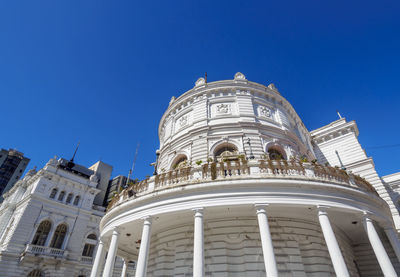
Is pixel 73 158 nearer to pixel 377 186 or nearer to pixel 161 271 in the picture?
pixel 161 271

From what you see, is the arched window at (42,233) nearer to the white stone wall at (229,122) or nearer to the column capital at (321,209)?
the white stone wall at (229,122)

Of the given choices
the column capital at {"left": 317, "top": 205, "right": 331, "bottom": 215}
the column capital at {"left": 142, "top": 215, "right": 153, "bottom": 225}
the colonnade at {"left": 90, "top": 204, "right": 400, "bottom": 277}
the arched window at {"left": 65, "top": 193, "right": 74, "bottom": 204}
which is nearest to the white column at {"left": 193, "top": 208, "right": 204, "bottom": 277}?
the colonnade at {"left": 90, "top": 204, "right": 400, "bottom": 277}

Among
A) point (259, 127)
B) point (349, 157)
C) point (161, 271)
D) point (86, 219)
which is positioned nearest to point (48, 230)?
point (86, 219)

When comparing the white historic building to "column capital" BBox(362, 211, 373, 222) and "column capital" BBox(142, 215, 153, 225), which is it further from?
"column capital" BBox(362, 211, 373, 222)

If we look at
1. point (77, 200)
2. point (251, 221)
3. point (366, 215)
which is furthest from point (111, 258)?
point (77, 200)

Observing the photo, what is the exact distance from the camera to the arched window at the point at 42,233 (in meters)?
29.0

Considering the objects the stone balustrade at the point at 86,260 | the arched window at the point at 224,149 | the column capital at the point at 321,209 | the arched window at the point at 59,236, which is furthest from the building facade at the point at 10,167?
the column capital at the point at 321,209

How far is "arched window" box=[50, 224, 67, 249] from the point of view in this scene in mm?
30188

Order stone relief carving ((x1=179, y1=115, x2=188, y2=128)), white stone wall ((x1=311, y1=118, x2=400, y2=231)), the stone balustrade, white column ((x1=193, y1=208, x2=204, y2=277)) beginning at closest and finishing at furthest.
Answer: white column ((x1=193, y1=208, x2=204, y2=277)), stone relief carving ((x1=179, y1=115, x2=188, y2=128)), white stone wall ((x1=311, y1=118, x2=400, y2=231)), the stone balustrade

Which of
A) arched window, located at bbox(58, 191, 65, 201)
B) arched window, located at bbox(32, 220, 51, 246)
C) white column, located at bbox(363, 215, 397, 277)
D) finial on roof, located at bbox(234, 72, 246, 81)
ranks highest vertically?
finial on roof, located at bbox(234, 72, 246, 81)

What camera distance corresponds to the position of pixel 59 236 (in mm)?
30906

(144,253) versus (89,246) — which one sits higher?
(89,246)

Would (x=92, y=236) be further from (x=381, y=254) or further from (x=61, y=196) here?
(x=381, y=254)

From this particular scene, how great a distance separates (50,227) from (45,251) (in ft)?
10.9
